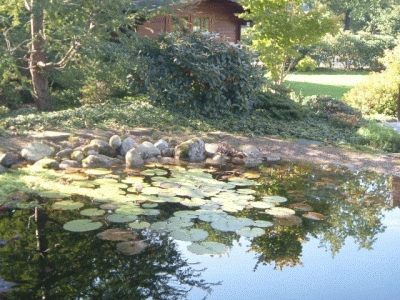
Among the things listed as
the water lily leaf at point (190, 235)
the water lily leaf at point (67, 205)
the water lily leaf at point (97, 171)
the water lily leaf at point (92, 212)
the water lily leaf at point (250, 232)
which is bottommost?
the water lily leaf at point (250, 232)

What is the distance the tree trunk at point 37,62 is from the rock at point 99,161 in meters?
3.50

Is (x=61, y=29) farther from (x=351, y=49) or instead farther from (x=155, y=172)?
(x=351, y=49)

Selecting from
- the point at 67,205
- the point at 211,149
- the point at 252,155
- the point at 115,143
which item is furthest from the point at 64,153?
the point at 252,155

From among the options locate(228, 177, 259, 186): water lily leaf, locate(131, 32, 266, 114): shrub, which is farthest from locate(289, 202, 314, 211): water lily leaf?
locate(131, 32, 266, 114): shrub

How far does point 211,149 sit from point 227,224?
3112mm

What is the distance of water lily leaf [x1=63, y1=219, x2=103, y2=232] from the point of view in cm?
483

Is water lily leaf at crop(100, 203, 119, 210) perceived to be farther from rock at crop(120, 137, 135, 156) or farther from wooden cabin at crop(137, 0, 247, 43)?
wooden cabin at crop(137, 0, 247, 43)

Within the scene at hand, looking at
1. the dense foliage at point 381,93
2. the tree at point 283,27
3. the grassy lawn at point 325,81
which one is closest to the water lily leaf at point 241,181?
the tree at point 283,27

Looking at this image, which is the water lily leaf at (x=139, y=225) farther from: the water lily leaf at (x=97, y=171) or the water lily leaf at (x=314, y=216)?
the water lily leaf at (x=97, y=171)

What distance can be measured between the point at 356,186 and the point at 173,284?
12.4ft

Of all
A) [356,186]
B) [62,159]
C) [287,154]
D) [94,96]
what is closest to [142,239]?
[62,159]

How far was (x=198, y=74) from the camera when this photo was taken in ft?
31.7

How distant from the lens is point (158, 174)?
270 inches

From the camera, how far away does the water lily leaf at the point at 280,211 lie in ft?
18.2
